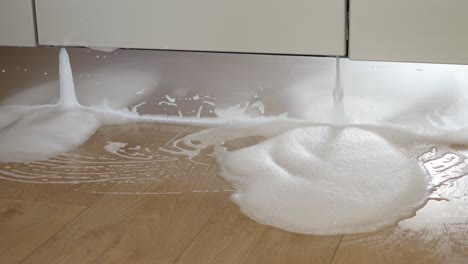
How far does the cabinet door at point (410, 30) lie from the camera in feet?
4.50

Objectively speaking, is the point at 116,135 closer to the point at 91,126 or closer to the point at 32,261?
the point at 91,126

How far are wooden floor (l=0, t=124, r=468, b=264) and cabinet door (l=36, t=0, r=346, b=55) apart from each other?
0.85 ft

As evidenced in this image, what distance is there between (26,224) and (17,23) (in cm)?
62

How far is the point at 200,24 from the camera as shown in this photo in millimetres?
1537

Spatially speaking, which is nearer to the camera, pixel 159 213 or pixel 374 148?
pixel 159 213

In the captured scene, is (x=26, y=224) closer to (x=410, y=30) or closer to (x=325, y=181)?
(x=325, y=181)

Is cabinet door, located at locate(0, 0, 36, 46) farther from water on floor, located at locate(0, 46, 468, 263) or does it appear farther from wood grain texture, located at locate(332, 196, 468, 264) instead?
wood grain texture, located at locate(332, 196, 468, 264)

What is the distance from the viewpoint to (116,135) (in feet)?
5.26

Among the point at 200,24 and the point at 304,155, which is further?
the point at 200,24

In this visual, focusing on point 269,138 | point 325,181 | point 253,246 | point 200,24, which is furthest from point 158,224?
point 200,24

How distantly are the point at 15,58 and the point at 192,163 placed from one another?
0.64m

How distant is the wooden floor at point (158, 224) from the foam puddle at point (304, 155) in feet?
0.09

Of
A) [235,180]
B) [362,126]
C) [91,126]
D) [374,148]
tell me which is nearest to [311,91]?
[362,126]

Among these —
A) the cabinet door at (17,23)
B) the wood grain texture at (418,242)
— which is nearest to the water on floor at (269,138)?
the wood grain texture at (418,242)
